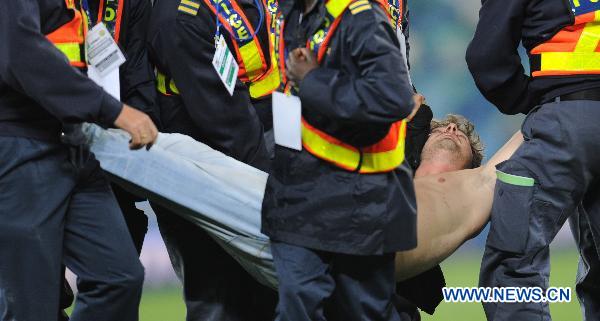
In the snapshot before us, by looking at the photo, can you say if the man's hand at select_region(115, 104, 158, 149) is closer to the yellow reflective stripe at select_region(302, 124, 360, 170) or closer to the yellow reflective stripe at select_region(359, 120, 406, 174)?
the yellow reflective stripe at select_region(302, 124, 360, 170)

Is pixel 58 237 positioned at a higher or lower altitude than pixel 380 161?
lower

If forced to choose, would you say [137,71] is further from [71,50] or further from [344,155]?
A: [344,155]

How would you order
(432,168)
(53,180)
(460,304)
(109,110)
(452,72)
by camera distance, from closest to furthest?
(109,110), (53,180), (432,168), (460,304), (452,72)

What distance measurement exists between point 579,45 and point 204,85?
118 cm

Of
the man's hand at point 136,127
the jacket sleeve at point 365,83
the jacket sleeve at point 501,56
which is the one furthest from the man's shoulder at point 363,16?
the jacket sleeve at point 501,56

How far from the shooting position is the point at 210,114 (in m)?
3.70

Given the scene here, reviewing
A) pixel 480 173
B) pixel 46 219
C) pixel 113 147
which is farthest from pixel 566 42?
pixel 46 219

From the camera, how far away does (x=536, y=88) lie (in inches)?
139

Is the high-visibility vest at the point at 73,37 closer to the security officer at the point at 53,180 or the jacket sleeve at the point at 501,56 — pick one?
the security officer at the point at 53,180

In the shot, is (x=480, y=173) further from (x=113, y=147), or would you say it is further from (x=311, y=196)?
(x=113, y=147)

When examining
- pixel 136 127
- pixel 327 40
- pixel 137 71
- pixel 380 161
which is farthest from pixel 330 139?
pixel 137 71

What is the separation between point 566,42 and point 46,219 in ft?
5.33

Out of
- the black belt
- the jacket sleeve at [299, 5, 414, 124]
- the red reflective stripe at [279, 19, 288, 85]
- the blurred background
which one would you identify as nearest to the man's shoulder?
the jacket sleeve at [299, 5, 414, 124]

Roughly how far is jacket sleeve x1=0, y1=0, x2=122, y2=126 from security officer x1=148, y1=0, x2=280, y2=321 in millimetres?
748
